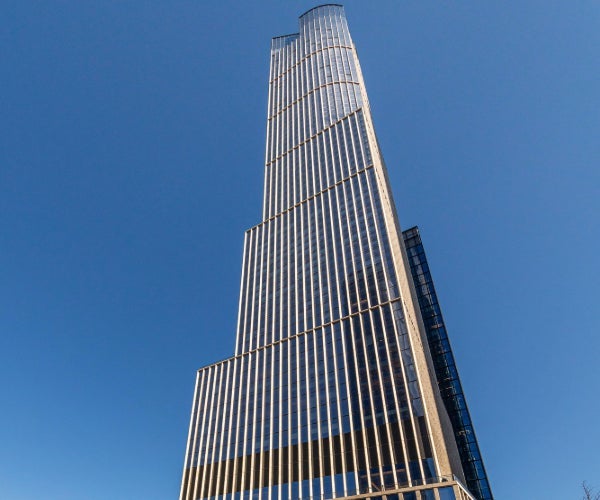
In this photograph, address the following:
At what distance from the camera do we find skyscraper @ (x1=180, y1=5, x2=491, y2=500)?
200 feet

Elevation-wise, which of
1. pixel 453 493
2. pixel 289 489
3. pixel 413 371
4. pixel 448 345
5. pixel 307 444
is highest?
pixel 448 345

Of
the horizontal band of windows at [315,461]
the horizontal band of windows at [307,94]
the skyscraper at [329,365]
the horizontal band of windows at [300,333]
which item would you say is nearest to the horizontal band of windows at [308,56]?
the horizontal band of windows at [307,94]

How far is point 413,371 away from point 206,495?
141 ft

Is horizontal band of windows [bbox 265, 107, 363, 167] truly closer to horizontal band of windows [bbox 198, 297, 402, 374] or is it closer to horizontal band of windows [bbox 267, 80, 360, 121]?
horizontal band of windows [bbox 267, 80, 360, 121]

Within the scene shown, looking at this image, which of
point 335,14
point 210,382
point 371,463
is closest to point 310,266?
point 210,382

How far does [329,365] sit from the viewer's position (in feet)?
247

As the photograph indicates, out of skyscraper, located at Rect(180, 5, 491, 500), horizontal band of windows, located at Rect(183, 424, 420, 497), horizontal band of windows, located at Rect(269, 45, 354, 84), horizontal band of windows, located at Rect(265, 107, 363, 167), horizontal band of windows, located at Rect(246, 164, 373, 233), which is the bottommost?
horizontal band of windows, located at Rect(183, 424, 420, 497)

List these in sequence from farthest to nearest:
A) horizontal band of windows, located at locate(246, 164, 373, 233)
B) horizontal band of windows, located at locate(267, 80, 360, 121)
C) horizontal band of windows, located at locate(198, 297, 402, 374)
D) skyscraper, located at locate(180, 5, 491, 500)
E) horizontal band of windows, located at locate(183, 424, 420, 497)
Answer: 1. horizontal band of windows, located at locate(267, 80, 360, 121)
2. horizontal band of windows, located at locate(246, 164, 373, 233)
3. horizontal band of windows, located at locate(198, 297, 402, 374)
4. skyscraper, located at locate(180, 5, 491, 500)
5. horizontal band of windows, located at locate(183, 424, 420, 497)

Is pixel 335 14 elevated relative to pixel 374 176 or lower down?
elevated

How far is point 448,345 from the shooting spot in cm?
11681

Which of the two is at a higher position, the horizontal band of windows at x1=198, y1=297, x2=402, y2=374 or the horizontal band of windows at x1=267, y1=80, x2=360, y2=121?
the horizontal band of windows at x1=267, y1=80, x2=360, y2=121

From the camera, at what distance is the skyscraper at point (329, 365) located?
200 feet

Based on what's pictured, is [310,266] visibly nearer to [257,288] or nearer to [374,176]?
[257,288]

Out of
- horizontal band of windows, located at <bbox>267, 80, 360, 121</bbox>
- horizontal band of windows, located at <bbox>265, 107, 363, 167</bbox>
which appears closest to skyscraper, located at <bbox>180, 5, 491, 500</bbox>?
→ horizontal band of windows, located at <bbox>265, 107, 363, 167</bbox>
